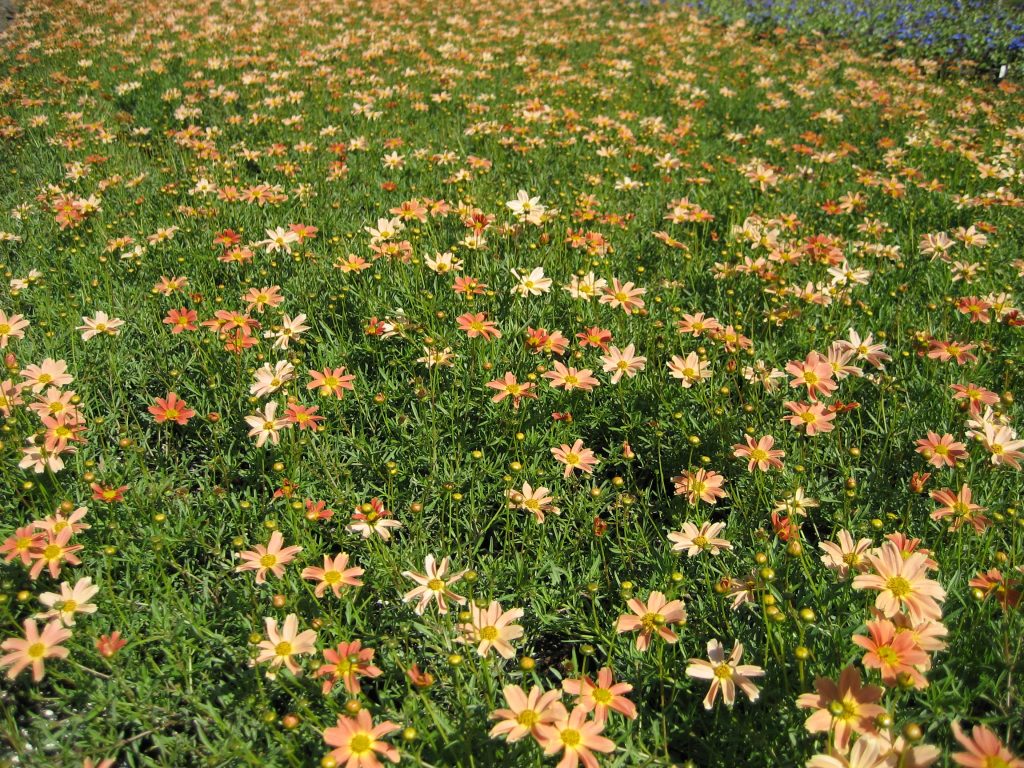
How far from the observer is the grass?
1.60 m

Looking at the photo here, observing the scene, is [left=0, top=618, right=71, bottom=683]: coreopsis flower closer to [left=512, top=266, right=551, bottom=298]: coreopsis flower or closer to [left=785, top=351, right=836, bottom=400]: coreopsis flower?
[left=512, top=266, right=551, bottom=298]: coreopsis flower

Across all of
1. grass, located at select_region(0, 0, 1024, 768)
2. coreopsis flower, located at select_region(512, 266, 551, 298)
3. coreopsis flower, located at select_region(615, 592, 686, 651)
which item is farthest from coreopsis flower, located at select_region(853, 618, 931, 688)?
coreopsis flower, located at select_region(512, 266, 551, 298)

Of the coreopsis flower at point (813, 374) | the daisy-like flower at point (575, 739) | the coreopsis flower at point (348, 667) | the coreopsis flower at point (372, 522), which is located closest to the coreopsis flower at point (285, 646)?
the coreopsis flower at point (348, 667)

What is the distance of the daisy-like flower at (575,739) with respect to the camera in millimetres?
1261

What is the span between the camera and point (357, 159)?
5016mm

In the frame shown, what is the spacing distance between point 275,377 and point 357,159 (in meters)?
3.40

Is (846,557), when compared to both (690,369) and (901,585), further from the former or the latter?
(690,369)

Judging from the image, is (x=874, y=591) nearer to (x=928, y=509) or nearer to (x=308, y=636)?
(x=928, y=509)

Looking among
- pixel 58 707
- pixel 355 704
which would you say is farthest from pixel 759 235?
pixel 58 707

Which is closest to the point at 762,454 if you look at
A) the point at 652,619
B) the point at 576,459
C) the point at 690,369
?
the point at 690,369

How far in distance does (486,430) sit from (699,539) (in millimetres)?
984

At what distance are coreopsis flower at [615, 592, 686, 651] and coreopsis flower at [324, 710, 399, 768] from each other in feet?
1.98

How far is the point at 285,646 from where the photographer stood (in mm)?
1538

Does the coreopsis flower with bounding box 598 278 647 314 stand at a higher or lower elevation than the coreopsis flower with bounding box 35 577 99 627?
higher
